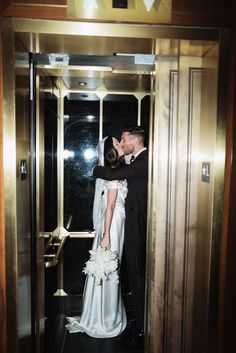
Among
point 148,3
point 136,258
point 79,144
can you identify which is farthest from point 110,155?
point 148,3

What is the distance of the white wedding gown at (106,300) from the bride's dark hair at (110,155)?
18 centimetres

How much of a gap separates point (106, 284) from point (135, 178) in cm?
97

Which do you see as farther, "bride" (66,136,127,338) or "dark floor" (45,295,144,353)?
"bride" (66,136,127,338)

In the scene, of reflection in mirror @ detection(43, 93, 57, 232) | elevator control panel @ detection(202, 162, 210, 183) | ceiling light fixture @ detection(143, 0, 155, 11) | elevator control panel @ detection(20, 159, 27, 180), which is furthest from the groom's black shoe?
ceiling light fixture @ detection(143, 0, 155, 11)

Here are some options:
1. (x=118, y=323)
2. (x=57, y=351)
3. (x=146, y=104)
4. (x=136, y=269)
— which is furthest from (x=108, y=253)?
(x=146, y=104)

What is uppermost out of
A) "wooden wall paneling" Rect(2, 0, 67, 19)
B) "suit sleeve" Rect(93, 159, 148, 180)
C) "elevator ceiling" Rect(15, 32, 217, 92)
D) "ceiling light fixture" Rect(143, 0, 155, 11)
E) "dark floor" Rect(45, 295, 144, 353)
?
"ceiling light fixture" Rect(143, 0, 155, 11)

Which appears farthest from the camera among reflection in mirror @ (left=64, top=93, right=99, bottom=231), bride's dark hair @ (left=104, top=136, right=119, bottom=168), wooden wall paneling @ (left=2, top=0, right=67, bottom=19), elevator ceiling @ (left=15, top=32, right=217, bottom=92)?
reflection in mirror @ (left=64, top=93, right=99, bottom=231)

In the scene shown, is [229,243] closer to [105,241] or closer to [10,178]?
[10,178]

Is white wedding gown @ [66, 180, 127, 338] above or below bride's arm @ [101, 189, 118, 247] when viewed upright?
below

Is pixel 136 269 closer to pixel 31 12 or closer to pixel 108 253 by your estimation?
pixel 108 253

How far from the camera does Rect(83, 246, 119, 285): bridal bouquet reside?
2258 mm

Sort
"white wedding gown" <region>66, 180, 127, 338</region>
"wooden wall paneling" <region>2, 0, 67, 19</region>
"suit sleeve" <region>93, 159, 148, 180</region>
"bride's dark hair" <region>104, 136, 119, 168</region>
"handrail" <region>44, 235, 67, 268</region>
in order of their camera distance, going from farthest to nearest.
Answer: "bride's dark hair" <region>104, 136, 119, 168</region> → "white wedding gown" <region>66, 180, 127, 338</region> → "suit sleeve" <region>93, 159, 148, 180</region> → "handrail" <region>44, 235, 67, 268</region> → "wooden wall paneling" <region>2, 0, 67, 19</region>

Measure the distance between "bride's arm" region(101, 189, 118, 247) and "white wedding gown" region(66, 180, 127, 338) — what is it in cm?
6

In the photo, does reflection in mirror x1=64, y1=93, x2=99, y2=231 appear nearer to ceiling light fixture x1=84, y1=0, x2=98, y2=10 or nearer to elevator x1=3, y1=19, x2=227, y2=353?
elevator x1=3, y1=19, x2=227, y2=353
